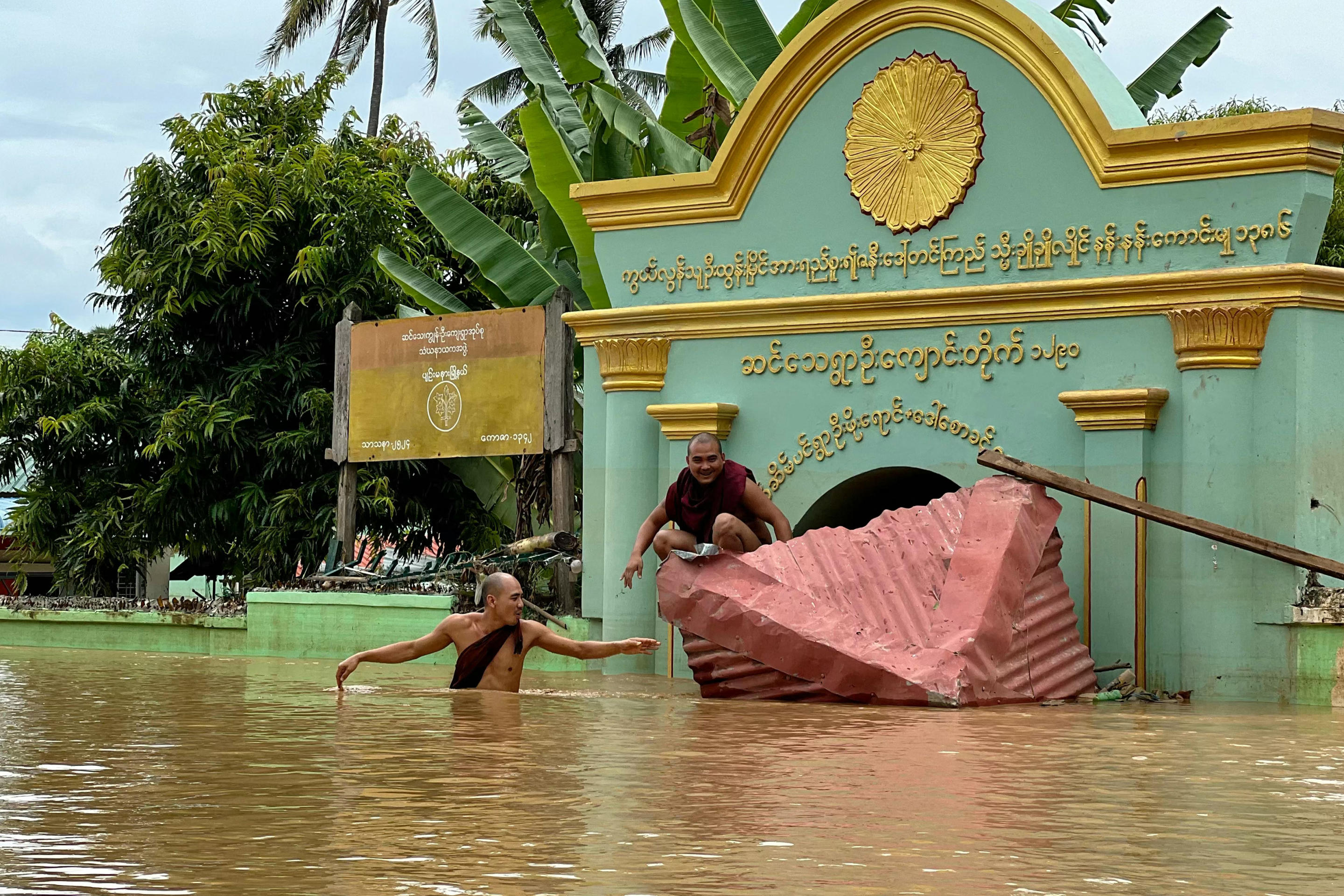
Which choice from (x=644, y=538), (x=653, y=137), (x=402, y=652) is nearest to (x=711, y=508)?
(x=644, y=538)

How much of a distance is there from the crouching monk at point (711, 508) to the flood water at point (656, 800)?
2149 mm

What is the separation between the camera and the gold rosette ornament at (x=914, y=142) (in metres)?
13.5

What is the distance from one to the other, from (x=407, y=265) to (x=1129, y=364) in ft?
33.5

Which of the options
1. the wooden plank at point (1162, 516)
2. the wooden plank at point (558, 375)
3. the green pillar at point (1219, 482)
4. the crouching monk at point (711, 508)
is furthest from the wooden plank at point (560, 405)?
the green pillar at point (1219, 482)

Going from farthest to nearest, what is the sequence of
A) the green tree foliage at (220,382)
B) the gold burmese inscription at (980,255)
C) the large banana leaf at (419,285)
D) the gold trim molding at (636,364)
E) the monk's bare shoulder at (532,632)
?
1. the green tree foliage at (220,382)
2. the large banana leaf at (419,285)
3. the gold trim molding at (636,364)
4. the gold burmese inscription at (980,255)
5. the monk's bare shoulder at (532,632)

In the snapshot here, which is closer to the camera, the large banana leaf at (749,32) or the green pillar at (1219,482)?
the green pillar at (1219,482)

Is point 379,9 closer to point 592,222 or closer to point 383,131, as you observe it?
point 383,131

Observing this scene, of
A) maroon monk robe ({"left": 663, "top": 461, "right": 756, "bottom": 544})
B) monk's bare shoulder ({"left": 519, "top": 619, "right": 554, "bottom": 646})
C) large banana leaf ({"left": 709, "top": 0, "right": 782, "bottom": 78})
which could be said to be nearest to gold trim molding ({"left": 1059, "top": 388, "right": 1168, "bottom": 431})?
maroon monk robe ({"left": 663, "top": 461, "right": 756, "bottom": 544})

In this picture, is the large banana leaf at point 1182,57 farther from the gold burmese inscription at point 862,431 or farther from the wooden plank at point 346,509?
the wooden plank at point 346,509

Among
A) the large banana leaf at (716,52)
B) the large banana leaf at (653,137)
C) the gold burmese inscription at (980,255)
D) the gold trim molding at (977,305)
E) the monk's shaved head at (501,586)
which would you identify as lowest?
Answer: the monk's shaved head at (501,586)

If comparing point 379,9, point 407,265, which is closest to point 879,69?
point 407,265

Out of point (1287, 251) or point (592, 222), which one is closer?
point (1287, 251)

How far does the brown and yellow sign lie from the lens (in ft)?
54.6

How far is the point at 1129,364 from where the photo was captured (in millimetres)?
12703
